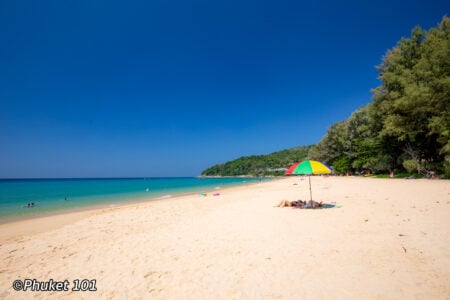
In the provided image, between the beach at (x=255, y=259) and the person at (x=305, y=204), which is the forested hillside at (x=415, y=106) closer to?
the person at (x=305, y=204)

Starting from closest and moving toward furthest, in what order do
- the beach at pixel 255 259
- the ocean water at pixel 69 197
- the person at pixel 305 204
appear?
the beach at pixel 255 259
the person at pixel 305 204
the ocean water at pixel 69 197

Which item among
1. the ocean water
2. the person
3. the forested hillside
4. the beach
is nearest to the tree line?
the forested hillside

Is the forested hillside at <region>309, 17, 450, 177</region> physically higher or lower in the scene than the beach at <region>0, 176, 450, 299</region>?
higher

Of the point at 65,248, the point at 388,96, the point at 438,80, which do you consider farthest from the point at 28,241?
the point at 388,96

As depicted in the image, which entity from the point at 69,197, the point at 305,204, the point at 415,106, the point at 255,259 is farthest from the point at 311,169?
the point at 69,197

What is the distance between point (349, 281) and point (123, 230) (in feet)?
27.0

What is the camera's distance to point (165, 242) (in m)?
6.56

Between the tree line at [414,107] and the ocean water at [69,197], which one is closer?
the ocean water at [69,197]

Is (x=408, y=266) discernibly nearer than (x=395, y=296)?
No

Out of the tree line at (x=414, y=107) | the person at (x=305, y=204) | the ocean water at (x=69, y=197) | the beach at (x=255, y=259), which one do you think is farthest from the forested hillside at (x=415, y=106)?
the ocean water at (x=69, y=197)

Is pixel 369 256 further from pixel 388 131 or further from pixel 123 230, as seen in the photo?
pixel 388 131

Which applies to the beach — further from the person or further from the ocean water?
the ocean water

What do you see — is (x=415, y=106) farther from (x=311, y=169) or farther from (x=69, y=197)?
(x=69, y=197)

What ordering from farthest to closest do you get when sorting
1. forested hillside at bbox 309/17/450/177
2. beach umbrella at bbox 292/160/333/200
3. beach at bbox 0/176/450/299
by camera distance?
forested hillside at bbox 309/17/450/177, beach umbrella at bbox 292/160/333/200, beach at bbox 0/176/450/299
